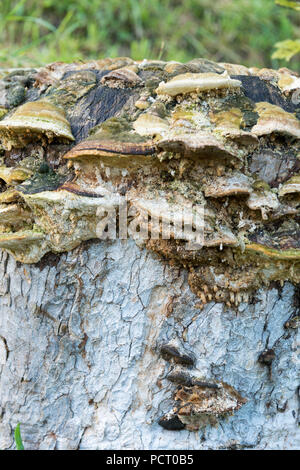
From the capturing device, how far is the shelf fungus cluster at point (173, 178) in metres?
1.88

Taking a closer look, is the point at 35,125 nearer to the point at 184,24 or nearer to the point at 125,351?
→ the point at 125,351

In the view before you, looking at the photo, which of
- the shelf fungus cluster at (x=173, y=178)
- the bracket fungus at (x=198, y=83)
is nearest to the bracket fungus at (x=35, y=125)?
the shelf fungus cluster at (x=173, y=178)

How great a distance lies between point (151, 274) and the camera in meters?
2.07

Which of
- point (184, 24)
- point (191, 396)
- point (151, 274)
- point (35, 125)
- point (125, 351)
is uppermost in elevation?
point (184, 24)

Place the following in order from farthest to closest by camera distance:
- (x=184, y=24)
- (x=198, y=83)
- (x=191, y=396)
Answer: (x=184, y=24) < (x=191, y=396) < (x=198, y=83)

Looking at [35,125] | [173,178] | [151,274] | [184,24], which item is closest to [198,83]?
[173,178]

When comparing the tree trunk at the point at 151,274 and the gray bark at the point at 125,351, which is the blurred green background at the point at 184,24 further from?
the gray bark at the point at 125,351

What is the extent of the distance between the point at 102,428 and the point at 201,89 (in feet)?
5.59

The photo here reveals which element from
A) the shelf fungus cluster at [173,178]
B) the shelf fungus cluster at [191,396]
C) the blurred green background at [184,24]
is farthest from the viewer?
the blurred green background at [184,24]

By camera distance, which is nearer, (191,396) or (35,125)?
(35,125)

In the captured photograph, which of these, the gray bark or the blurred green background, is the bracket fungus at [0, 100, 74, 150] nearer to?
the gray bark

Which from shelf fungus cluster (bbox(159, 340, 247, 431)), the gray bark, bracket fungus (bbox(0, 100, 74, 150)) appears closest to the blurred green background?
bracket fungus (bbox(0, 100, 74, 150))

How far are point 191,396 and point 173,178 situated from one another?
3.42 ft

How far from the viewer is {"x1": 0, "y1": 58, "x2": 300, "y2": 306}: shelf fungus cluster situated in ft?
6.15
